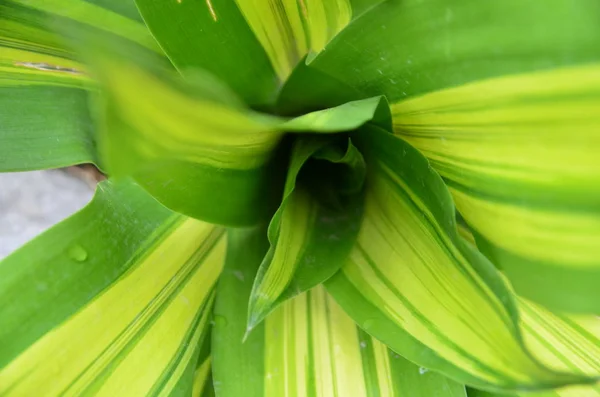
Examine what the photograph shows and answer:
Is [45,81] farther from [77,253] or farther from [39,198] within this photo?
[39,198]

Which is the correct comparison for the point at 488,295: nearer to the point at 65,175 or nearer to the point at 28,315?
the point at 28,315

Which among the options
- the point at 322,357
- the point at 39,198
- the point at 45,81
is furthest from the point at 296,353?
the point at 39,198

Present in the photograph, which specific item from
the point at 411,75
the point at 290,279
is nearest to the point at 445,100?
the point at 411,75

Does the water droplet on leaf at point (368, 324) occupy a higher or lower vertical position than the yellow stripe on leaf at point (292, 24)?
lower

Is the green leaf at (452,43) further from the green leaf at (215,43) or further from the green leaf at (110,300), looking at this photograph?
the green leaf at (110,300)

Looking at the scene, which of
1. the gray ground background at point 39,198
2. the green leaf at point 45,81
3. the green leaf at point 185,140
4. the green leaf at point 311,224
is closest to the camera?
the green leaf at point 185,140

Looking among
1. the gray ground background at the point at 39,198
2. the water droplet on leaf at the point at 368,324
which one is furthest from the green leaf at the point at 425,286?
the gray ground background at the point at 39,198
